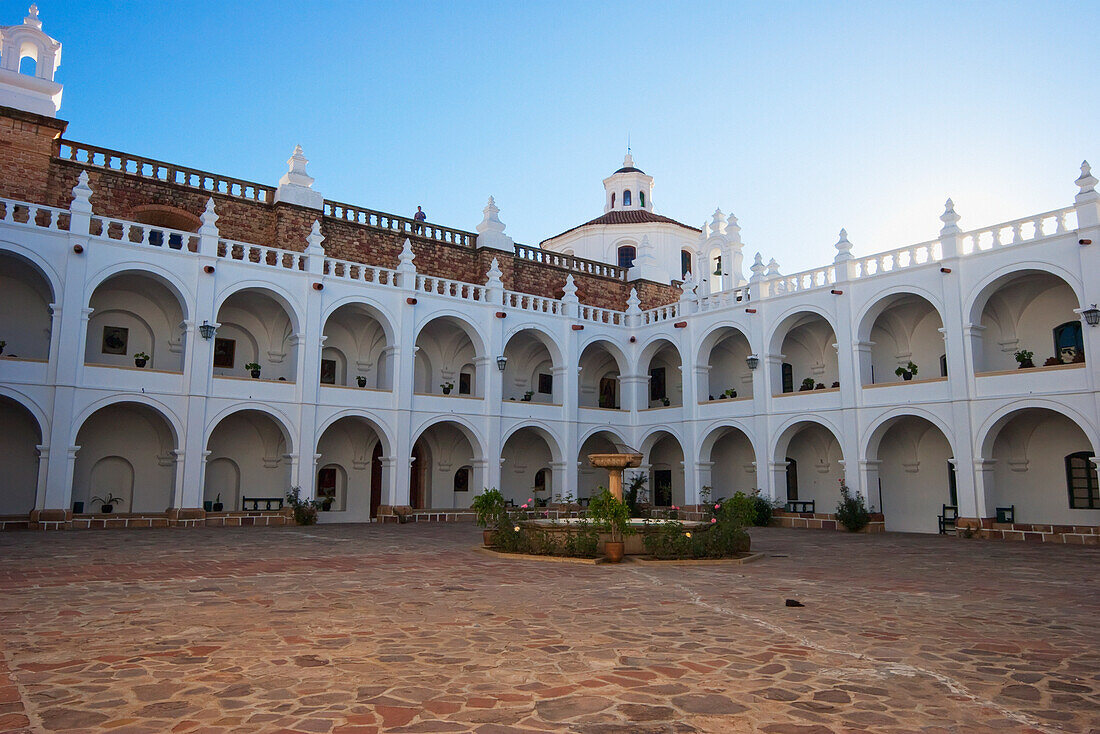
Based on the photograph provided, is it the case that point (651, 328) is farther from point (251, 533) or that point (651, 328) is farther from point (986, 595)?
point (986, 595)

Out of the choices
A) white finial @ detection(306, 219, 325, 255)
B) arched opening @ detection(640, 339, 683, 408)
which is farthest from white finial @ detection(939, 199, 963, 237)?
white finial @ detection(306, 219, 325, 255)

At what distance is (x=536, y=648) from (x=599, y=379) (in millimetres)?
23728

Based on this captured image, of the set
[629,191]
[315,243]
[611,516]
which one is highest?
[629,191]

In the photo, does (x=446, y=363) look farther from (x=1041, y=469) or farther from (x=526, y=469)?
(x=1041, y=469)

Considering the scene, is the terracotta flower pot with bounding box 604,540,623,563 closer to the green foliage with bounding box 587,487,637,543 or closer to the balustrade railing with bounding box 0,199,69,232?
the green foliage with bounding box 587,487,637,543

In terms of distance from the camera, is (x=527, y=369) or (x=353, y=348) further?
(x=527, y=369)

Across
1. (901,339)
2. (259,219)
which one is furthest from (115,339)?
(901,339)

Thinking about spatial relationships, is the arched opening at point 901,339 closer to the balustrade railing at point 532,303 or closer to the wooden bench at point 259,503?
the balustrade railing at point 532,303

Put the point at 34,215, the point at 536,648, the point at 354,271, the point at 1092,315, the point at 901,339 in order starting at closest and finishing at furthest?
1. the point at 536,648
2. the point at 1092,315
3. the point at 34,215
4. the point at 901,339
5. the point at 354,271

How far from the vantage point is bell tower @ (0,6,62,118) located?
19.1 metres

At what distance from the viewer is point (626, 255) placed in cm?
3416

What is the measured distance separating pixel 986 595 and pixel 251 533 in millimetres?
14123

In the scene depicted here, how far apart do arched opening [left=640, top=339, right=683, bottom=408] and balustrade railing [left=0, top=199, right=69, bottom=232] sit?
1773cm

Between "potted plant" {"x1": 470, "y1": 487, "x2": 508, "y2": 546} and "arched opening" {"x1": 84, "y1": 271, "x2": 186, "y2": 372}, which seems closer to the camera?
"potted plant" {"x1": 470, "y1": 487, "x2": 508, "y2": 546}
